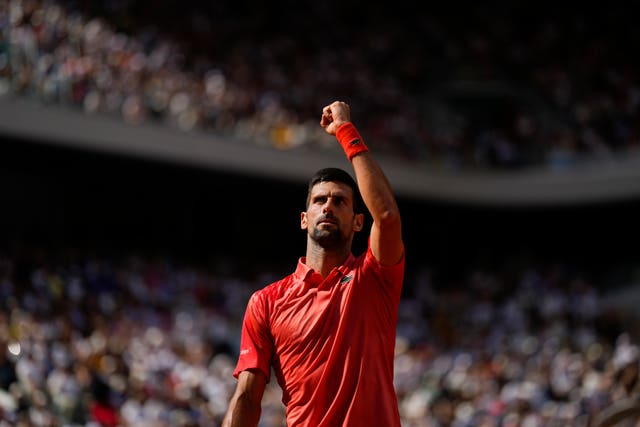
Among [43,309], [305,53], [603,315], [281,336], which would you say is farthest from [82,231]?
[281,336]

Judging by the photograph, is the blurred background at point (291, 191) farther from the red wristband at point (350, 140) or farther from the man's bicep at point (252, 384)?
the red wristband at point (350, 140)

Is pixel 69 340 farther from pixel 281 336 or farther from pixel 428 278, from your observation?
pixel 428 278

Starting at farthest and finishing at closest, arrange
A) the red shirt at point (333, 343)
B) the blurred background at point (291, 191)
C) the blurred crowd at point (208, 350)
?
the blurred background at point (291, 191), the blurred crowd at point (208, 350), the red shirt at point (333, 343)

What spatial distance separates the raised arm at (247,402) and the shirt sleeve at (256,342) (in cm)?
3

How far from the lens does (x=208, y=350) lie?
14.8 m

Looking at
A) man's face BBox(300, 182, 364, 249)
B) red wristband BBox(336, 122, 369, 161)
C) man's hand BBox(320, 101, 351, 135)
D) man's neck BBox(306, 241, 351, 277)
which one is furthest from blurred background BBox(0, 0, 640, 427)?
red wristband BBox(336, 122, 369, 161)

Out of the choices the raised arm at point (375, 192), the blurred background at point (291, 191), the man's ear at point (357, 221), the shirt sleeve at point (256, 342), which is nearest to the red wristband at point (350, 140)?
the raised arm at point (375, 192)

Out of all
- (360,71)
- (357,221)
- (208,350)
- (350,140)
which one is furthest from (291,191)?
(350,140)

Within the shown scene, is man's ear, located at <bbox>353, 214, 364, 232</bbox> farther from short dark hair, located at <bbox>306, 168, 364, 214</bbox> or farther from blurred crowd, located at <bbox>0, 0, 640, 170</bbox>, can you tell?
blurred crowd, located at <bbox>0, 0, 640, 170</bbox>

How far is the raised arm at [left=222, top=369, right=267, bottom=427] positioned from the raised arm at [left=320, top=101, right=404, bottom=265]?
2.19 feet

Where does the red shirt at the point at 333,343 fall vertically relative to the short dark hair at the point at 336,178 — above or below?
below

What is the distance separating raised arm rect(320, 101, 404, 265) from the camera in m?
3.99

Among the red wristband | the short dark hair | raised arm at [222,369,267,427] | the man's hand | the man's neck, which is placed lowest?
raised arm at [222,369,267,427]

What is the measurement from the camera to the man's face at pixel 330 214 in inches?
166
